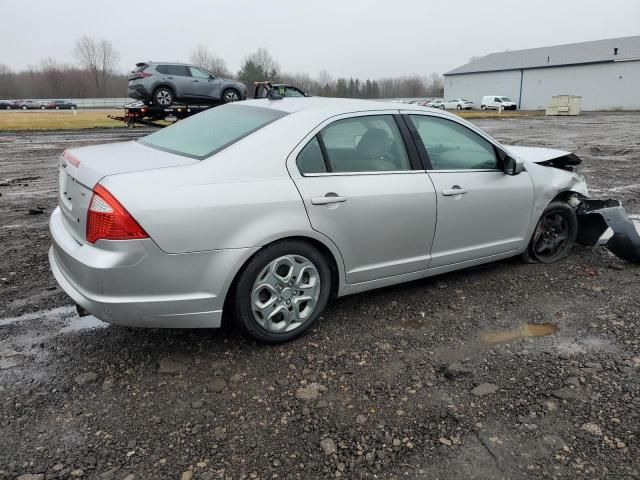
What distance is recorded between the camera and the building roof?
5650 cm

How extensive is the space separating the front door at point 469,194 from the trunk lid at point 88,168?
6.15 ft

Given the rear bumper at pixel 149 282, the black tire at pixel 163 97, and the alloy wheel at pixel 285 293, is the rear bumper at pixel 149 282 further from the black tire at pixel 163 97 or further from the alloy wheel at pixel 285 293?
the black tire at pixel 163 97

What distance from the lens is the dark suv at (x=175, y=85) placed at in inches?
696

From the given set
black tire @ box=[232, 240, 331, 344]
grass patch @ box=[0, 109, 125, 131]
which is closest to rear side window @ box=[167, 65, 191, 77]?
grass patch @ box=[0, 109, 125, 131]

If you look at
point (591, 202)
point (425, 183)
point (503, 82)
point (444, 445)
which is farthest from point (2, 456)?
point (503, 82)

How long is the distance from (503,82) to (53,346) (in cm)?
7030

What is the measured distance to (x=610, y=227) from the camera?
4.83 meters

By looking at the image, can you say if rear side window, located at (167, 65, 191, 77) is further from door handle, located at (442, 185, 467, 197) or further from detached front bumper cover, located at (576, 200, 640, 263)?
door handle, located at (442, 185, 467, 197)

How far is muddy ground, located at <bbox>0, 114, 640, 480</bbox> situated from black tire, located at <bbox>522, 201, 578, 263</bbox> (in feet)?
1.73

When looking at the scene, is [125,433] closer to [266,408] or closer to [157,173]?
[266,408]

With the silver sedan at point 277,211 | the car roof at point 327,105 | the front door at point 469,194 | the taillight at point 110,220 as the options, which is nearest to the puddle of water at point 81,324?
the silver sedan at point 277,211

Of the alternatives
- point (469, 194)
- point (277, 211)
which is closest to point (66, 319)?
point (277, 211)

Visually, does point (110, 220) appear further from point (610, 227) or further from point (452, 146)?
point (610, 227)

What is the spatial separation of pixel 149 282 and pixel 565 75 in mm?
66237
